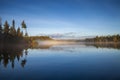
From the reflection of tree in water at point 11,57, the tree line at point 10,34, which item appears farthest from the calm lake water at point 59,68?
the tree line at point 10,34

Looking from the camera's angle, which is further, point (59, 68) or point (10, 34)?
point (10, 34)

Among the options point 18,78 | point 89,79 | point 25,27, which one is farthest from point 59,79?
point 25,27

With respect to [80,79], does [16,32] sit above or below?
above

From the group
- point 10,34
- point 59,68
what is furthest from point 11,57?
point 10,34

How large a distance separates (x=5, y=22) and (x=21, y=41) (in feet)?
66.8

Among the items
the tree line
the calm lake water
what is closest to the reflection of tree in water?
the calm lake water

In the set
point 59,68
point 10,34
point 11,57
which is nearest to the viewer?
point 59,68

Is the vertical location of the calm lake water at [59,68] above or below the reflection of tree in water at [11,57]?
below

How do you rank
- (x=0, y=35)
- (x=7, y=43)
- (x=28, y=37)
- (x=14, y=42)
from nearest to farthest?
(x=0, y=35) < (x=7, y=43) < (x=14, y=42) < (x=28, y=37)

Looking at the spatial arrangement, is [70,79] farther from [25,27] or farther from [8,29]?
[25,27]

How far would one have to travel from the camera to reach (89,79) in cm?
1478

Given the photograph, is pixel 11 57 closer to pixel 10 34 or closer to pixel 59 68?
pixel 59 68

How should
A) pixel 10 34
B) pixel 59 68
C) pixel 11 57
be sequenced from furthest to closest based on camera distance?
pixel 10 34 < pixel 11 57 < pixel 59 68

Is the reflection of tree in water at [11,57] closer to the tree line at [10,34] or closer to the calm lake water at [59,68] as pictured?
the calm lake water at [59,68]
